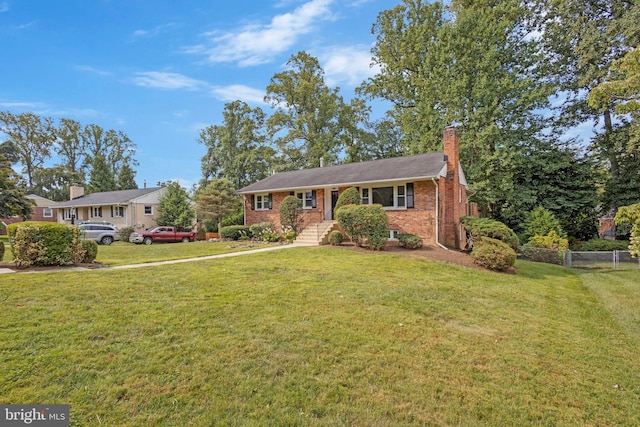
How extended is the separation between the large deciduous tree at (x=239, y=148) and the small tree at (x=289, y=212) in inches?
677

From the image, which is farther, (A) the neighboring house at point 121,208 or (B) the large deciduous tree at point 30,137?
(B) the large deciduous tree at point 30,137

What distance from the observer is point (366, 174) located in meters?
18.1

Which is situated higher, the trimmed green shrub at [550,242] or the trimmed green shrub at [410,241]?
the trimmed green shrub at [410,241]

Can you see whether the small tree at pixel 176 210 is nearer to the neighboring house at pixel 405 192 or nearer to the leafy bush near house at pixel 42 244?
the neighboring house at pixel 405 192

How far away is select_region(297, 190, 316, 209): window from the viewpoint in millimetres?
19406

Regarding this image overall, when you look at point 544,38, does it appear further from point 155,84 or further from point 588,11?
point 155,84

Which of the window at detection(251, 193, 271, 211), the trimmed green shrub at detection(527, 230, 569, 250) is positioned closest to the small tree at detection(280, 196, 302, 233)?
the window at detection(251, 193, 271, 211)

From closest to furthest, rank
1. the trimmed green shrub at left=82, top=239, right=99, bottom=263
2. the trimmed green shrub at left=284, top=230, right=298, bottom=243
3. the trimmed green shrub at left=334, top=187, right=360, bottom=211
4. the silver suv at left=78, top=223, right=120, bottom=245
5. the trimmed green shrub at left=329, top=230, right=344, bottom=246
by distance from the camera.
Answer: the trimmed green shrub at left=82, top=239, right=99, bottom=263
the trimmed green shrub at left=329, top=230, right=344, bottom=246
the trimmed green shrub at left=334, top=187, right=360, bottom=211
the trimmed green shrub at left=284, top=230, right=298, bottom=243
the silver suv at left=78, top=223, right=120, bottom=245

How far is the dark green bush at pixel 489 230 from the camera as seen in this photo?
14.4 m

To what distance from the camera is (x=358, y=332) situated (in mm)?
5098

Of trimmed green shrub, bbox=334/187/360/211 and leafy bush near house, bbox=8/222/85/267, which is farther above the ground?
trimmed green shrub, bbox=334/187/360/211

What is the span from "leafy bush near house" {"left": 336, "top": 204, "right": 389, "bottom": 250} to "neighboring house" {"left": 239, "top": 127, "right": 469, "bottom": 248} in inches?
103

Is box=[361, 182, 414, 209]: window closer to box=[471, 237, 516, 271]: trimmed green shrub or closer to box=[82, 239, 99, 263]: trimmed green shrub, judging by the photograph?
box=[471, 237, 516, 271]: trimmed green shrub

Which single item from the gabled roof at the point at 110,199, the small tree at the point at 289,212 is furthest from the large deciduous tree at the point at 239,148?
the small tree at the point at 289,212
